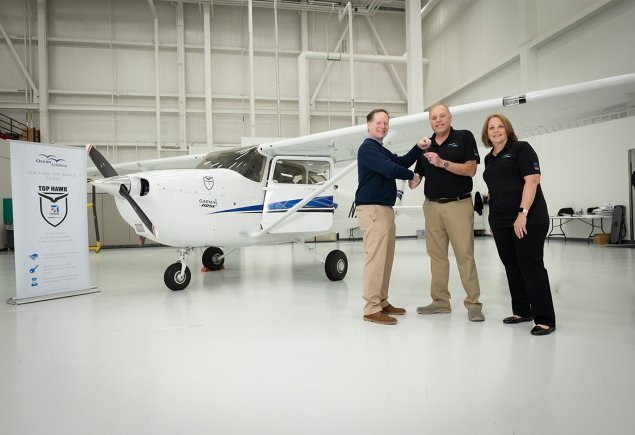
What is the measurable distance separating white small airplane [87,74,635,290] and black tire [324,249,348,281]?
0.01 metres

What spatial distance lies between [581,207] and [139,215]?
38.2 feet

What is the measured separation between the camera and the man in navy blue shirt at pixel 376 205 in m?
3.13

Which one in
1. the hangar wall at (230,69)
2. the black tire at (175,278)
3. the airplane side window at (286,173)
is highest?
the hangar wall at (230,69)

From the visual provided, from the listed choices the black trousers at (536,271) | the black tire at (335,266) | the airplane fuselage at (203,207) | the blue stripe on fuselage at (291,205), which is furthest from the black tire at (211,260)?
the black trousers at (536,271)

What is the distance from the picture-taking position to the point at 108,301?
4.34 meters

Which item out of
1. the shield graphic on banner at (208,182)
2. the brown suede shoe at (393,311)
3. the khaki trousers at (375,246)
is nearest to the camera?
the khaki trousers at (375,246)

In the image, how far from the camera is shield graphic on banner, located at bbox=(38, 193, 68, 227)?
4.46 meters

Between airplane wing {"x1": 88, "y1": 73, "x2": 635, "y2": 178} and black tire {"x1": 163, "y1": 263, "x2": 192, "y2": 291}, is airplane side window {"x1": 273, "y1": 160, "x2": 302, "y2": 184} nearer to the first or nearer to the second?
airplane wing {"x1": 88, "y1": 73, "x2": 635, "y2": 178}

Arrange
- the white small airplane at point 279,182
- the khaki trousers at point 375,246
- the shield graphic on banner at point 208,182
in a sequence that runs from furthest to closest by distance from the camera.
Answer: the shield graphic on banner at point 208,182
the white small airplane at point 279,182
the khaki trousers at point 375,246

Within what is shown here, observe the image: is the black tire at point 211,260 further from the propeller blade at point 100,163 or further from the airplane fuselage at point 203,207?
the propeller blade at point 100,163

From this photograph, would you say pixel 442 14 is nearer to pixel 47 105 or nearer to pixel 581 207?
A: pixel 581 207

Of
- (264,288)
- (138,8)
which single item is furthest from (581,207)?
(138,8)

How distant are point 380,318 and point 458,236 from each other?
0.88 m

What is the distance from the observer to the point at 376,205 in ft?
10.6
